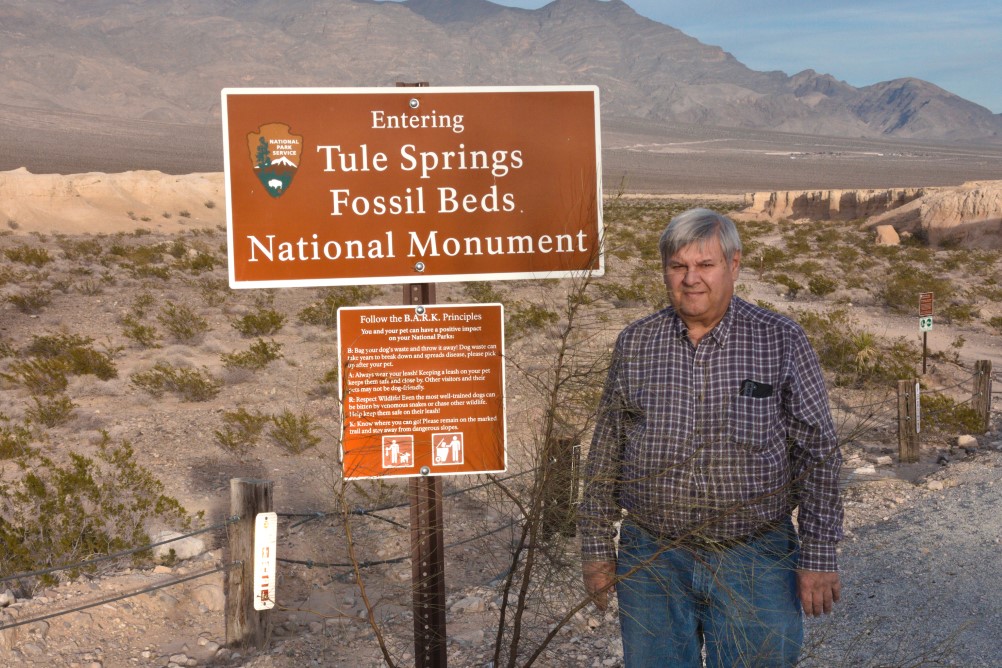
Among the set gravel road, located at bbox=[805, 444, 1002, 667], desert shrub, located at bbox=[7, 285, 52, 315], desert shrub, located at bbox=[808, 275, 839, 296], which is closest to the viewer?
gravel road, located at bbox=[805, 444, 1002, 667]

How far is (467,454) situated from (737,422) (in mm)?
1081

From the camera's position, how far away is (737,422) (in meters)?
2.62

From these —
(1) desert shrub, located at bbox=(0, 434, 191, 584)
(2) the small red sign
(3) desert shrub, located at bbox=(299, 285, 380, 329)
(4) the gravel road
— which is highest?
(2) the small red sign

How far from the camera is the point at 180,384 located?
399 inches

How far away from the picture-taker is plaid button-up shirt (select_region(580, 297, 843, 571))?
8.55ft

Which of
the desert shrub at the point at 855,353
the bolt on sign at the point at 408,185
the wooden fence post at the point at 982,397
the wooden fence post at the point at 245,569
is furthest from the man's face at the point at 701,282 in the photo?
the desert shrub at the point at 855,353

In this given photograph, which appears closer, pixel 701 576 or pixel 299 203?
pixel 701 576

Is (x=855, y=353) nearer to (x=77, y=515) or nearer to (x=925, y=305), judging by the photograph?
(x=925, y=305)

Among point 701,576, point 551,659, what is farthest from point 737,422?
point 551,659

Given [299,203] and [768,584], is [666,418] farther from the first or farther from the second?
[299,203]

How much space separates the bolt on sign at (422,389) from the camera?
3293 mm

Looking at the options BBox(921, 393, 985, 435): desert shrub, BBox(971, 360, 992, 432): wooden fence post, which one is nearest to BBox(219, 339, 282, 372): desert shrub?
BBox(921, 393, 985, 435): desert shrub

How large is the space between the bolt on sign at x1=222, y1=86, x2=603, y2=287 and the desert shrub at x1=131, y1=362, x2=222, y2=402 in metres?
7.03

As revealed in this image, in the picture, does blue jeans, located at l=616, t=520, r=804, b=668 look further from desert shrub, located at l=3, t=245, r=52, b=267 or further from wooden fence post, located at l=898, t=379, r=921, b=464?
desert shrub, located at l=3, t=245, r=52, b=267
